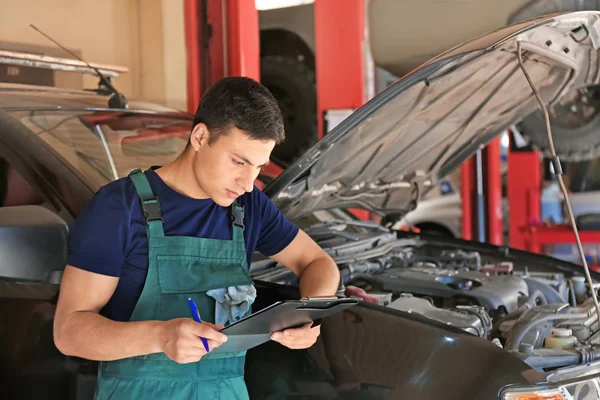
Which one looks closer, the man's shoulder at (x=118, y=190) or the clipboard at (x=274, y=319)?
the clipboard at (x=274, y=319)

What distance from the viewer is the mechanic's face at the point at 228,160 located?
1.53 metres

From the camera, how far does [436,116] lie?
8.05 feet

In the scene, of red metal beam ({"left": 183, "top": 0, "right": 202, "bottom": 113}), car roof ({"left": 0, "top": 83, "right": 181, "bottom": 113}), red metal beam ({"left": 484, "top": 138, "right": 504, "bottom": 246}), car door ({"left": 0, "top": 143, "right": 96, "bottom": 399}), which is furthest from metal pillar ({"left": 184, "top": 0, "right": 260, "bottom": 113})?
red metal beam ({"left": 484, "top": 138, "right": 504, "bottom": 246})

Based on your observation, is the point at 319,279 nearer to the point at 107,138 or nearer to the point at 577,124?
the point at 107,138

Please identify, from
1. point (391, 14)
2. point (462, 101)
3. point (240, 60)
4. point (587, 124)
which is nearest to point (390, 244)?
point (462, 101)

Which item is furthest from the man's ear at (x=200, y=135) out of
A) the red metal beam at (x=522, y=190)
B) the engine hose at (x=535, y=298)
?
the red metal beam at (x=522, y=190)

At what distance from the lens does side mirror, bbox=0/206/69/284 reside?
178cm

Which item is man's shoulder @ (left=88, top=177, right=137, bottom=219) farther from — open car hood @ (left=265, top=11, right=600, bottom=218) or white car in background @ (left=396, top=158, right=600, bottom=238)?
white car in background @ (left=396, top=158, right=600, bottom=238)

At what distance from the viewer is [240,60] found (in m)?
3.38

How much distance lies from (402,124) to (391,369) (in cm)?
89

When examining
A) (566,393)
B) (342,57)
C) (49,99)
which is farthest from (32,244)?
(342,57)

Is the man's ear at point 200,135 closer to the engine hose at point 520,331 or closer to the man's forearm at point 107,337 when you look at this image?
the man's forearm at point 107,337

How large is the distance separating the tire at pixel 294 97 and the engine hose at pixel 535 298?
305 centimetres

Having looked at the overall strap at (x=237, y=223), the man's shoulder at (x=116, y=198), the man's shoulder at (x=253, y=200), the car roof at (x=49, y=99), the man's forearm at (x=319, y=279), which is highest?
the car roof at (x=49, y=99)
